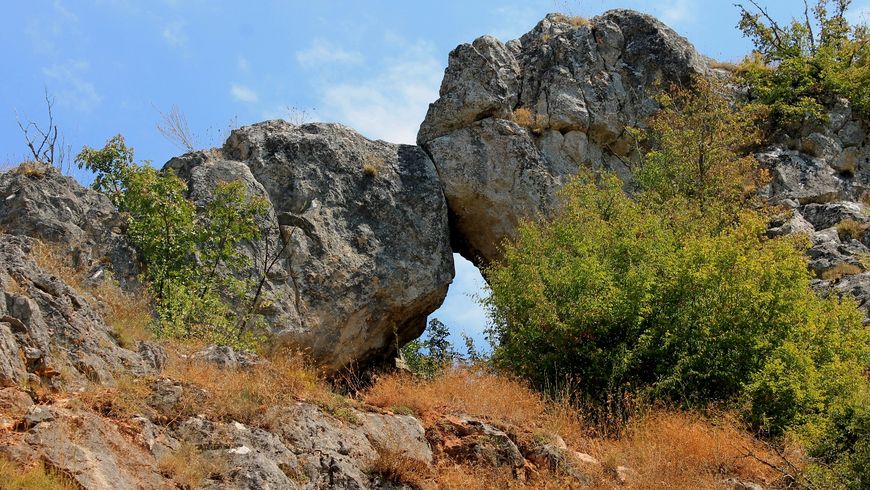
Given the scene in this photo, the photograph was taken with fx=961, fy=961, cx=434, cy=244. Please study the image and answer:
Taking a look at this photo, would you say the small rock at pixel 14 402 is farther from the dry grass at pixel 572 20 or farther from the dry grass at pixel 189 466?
the dry grass at pixel 572 20

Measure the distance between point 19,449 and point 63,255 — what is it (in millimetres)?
6858

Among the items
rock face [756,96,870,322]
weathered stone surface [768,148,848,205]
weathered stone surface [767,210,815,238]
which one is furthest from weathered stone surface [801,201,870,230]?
weathered stone surface [768,148,848,205]

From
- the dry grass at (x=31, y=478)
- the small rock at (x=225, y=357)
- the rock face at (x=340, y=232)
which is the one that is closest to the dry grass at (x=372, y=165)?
the rock face at (x=340, y=232)

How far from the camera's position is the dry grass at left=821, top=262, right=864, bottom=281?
1977 cm

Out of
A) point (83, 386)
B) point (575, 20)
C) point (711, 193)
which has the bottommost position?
point (83, 386)

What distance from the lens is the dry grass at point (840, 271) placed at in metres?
19.8

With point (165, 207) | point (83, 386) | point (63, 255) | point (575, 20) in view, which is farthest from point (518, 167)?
point (83, 386)

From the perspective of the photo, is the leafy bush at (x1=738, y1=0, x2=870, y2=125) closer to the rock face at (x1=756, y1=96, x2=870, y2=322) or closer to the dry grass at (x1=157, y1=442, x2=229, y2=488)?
the rock face at (x1=756, y1=96, x2=870, y2=322)

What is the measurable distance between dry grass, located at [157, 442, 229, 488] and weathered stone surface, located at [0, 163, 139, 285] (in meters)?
6.13

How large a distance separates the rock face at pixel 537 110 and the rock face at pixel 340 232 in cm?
115

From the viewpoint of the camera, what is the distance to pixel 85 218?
1573cm

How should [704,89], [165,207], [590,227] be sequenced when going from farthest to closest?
1. [704,89]
2. [590,227]
3. [165,207]

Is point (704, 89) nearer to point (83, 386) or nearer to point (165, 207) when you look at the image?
point (165, 207)

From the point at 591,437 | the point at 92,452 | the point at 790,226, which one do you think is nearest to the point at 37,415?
the point at 92,452
